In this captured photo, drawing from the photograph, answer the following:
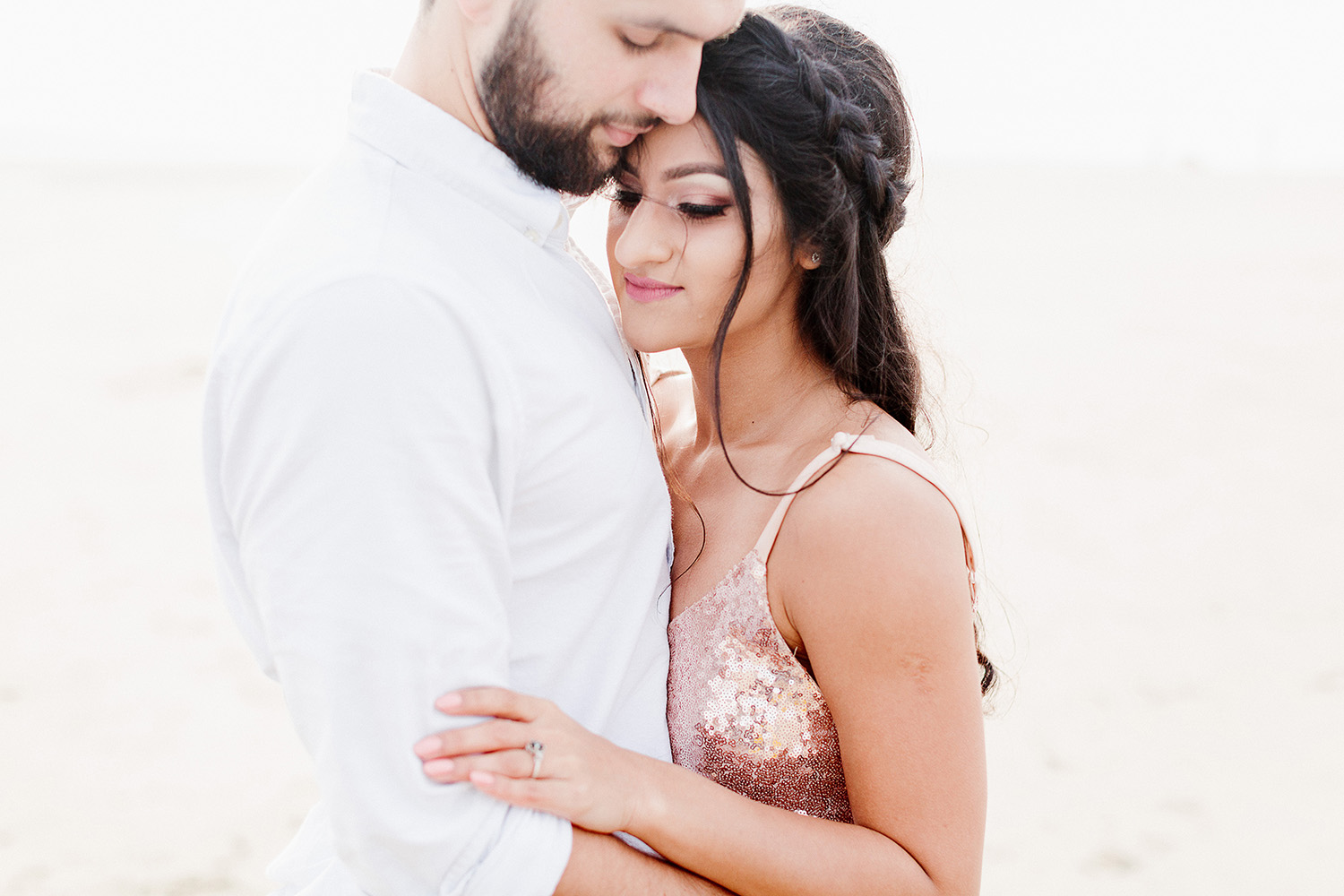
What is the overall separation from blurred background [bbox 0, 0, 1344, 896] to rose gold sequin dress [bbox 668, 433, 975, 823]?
81cm

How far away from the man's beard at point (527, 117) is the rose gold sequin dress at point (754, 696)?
2.35 feet

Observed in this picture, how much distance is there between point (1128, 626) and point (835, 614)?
18.2ft

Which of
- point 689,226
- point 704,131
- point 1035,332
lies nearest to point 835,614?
point 689,226

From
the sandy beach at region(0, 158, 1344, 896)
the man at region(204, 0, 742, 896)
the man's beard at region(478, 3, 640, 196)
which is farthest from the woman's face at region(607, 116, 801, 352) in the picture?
the sandy beach at region(0, 158, 1344, 896)

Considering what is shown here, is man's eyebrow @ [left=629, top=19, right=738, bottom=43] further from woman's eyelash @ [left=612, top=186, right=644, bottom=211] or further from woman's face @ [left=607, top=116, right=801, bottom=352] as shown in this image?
woman's eyelash @ [left=612, top=186, right=644, bottom=211]

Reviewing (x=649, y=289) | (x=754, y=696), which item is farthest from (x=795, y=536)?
(x=649, y=289)

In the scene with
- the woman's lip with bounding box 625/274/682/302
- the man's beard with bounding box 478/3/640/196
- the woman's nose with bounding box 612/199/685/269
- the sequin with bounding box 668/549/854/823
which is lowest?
the sequin with bounding box 668/549/854/823

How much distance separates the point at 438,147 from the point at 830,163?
80 cm

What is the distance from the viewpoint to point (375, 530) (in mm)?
1396

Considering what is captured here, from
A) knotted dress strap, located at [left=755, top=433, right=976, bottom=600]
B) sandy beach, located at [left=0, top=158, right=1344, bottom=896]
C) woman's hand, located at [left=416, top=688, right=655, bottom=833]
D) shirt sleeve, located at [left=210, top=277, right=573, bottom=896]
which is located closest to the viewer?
shirt sleeve, located at [left=210, top=277, right=573, bottom=896]

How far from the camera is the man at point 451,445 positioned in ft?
4.63

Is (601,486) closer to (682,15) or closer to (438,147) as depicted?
(438,147)

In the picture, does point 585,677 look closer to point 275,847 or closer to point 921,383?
point 921,383

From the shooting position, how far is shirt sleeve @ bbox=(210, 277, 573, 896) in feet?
4.58
